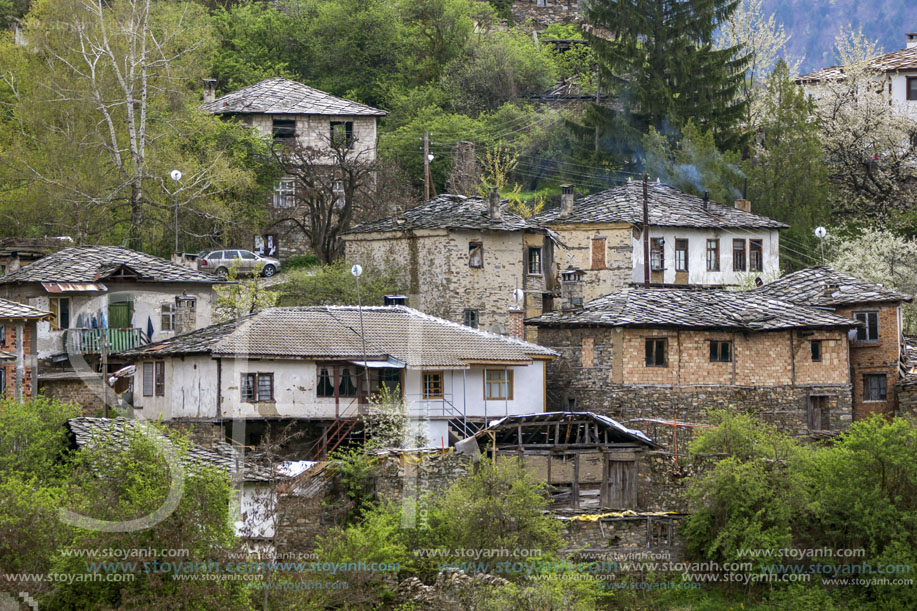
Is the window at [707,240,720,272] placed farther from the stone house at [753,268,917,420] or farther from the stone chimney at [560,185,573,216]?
the stone house at [753,268,917,420]

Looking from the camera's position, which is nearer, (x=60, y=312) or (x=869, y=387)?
(x=869, y=387)

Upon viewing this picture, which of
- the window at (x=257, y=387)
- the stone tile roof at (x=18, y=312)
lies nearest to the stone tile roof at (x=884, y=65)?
the window at (x=257, y=387)

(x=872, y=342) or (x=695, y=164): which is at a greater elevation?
(x=695, y=164)

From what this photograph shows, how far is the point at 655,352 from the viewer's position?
40.9 metres

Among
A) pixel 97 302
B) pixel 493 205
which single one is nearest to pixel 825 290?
pixel 493 205

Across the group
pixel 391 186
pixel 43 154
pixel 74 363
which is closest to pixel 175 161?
pixel 43 154

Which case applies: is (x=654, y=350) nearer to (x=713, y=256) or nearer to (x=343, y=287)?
(x=343, y=287)

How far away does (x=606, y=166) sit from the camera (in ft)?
206

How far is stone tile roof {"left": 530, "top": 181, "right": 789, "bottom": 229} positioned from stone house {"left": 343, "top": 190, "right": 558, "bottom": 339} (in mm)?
2736

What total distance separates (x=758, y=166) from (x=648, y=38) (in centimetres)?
866

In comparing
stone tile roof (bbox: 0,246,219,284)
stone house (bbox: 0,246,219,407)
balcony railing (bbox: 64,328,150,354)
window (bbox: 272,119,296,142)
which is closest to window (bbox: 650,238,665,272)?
stone tile roof (bbox: 0,246,219,284)

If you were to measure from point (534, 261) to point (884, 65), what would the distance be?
27735 mm

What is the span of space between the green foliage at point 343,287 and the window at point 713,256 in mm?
11289

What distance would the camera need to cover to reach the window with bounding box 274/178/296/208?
60.4m
